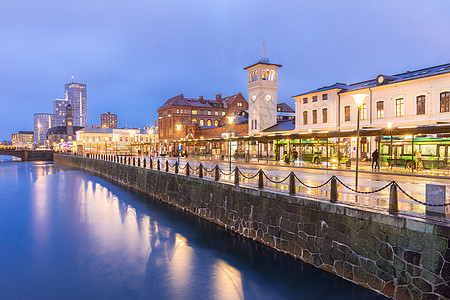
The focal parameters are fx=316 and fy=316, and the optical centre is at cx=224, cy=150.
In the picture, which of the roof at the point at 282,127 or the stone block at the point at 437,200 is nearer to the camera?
the stone block at the point at 437,200

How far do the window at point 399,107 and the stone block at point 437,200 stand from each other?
29557 millimetres

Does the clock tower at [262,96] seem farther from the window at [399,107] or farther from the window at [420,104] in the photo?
the window at [420,104]

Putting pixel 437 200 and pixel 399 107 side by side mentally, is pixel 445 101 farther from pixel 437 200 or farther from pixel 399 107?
pixel 437 200

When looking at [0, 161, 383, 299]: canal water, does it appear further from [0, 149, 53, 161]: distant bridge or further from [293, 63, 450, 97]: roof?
[0, 149, 53, 161]: distant bridge

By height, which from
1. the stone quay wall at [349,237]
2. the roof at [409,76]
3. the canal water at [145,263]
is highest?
the roof at [409,76]

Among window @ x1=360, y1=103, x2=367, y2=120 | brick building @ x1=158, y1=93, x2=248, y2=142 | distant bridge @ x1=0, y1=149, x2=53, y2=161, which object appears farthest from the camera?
distant bridge @ x1=0, y1=149, x2=53, y2=161

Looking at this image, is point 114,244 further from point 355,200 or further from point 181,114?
point 181,114

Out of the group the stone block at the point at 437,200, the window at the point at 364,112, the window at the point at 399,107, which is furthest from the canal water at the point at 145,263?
the window at the point at 364,112

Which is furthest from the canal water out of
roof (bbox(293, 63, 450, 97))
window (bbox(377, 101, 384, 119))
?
roof (bbox(293, 63, 450, 97))

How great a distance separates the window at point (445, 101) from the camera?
29.6m

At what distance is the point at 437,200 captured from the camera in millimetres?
7633

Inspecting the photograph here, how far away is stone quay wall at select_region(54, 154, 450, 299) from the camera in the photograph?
23.2ft

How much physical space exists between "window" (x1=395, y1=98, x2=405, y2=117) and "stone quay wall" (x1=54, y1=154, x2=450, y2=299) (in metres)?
26.8

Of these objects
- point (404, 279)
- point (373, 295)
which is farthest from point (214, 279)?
point (404, 279)
